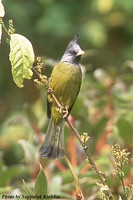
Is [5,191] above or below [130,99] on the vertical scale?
below

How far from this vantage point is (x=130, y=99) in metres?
2.81

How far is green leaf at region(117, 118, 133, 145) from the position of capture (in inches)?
98.0

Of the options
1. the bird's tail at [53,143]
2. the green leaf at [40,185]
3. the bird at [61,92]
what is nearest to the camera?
the green leaf at [40,185]

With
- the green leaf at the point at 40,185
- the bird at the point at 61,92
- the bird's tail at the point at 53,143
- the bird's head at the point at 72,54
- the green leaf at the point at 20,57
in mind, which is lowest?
the green leaf at the point at 40,185

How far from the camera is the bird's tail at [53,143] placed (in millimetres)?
2422

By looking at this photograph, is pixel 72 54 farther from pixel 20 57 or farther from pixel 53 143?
pixel 20 57

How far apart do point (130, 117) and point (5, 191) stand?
951 millimetres

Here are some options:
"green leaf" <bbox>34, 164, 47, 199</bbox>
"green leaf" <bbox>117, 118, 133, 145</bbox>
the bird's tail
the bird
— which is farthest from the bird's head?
"green leaf" <bbox>34, 164, 47, 199</bbox>

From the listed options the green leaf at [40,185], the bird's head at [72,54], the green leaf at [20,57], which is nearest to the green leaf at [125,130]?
the bird's head at [72,54]

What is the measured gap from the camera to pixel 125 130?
251 centimetres

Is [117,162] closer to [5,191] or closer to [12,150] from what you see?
[5,191]

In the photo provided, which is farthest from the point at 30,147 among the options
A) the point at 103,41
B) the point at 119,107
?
the point at 103,41

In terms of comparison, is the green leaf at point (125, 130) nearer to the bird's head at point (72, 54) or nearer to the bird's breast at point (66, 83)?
the bird's breast at point (66, 83)

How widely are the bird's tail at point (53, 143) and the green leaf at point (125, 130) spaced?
37 centimetres
